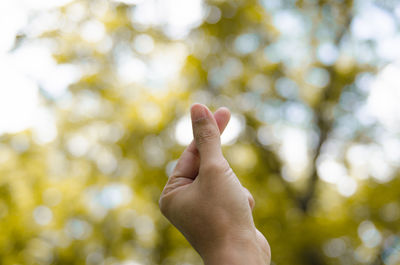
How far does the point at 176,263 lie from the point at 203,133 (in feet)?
16.9

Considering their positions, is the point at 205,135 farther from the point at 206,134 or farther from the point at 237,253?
the point at 237,253

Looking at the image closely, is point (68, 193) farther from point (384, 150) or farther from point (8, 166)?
point (384, 150)

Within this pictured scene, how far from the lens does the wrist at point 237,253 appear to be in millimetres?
1223

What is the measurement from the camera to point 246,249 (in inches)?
49.4

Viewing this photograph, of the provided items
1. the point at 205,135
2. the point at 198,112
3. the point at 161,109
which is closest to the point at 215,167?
the point at 205,135

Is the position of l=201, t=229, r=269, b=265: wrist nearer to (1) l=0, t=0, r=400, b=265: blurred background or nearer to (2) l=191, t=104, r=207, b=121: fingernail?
(2) l=191, t=104, r=207, b=121: fingernail

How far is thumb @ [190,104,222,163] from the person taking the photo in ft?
4.41

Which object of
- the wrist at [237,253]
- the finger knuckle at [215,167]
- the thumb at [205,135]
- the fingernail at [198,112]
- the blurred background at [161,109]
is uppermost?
the fingernail at [198,112]

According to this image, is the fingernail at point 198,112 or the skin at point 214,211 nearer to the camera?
the skin at point 214,211

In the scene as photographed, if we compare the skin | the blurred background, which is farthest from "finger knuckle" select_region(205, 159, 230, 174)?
the blurred background

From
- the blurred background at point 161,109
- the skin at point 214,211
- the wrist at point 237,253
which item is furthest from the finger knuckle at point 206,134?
the blurred background at point 161,109

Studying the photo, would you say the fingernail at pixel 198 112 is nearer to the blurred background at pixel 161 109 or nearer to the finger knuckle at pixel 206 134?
the finger knuckle at pixel 206 134

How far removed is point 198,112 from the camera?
1399mm

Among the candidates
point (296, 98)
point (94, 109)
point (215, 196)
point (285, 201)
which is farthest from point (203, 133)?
point (94, 109)
